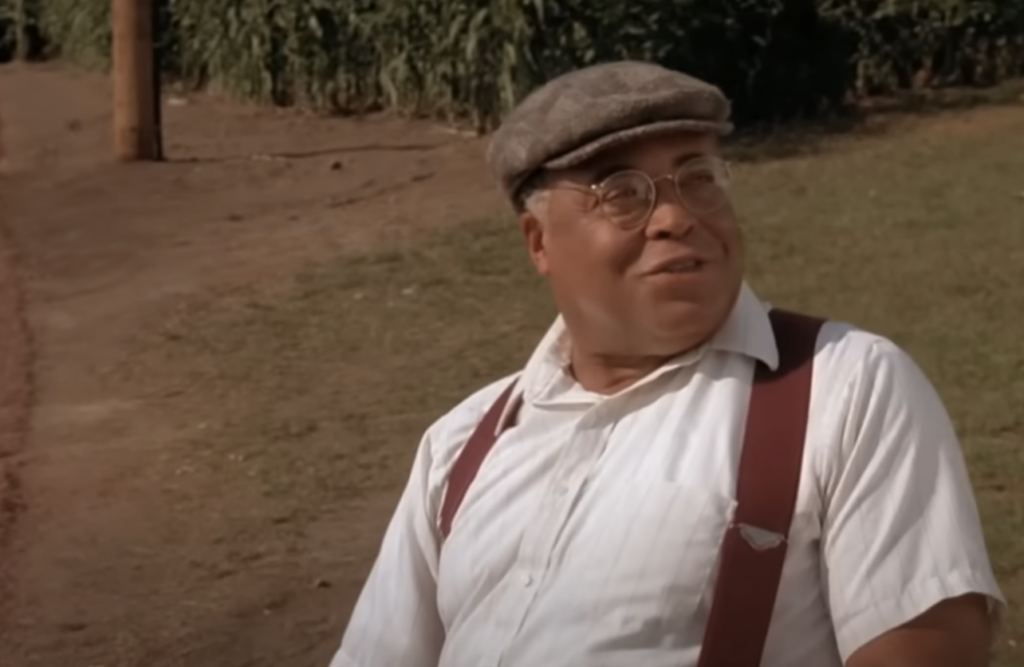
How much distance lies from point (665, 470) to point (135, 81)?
10972 mm

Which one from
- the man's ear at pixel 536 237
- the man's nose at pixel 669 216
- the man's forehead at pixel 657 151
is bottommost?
the man's ear at pixel 536 237

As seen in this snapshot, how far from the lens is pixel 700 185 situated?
9.40 ft

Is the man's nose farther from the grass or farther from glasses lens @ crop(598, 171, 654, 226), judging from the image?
the grass

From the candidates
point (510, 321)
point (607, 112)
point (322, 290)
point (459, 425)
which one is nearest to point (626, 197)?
point (607, 112)

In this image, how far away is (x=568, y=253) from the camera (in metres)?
2.96

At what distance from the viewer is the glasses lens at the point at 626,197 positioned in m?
2.85

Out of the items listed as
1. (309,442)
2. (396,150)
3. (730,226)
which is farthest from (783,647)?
(396,150)

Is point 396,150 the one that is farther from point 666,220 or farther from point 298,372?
point 666,220

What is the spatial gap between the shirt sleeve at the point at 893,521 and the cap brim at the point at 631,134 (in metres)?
0.45

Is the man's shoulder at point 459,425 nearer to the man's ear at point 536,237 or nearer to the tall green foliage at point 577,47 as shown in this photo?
the man's ear at point 536,237

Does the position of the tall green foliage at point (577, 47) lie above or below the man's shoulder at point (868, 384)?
below

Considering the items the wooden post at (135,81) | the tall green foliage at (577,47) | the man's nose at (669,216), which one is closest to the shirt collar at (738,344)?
the man's nose at (669,216)

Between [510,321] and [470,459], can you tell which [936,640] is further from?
[510,321]

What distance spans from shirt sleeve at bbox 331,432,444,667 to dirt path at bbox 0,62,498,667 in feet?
7.08
